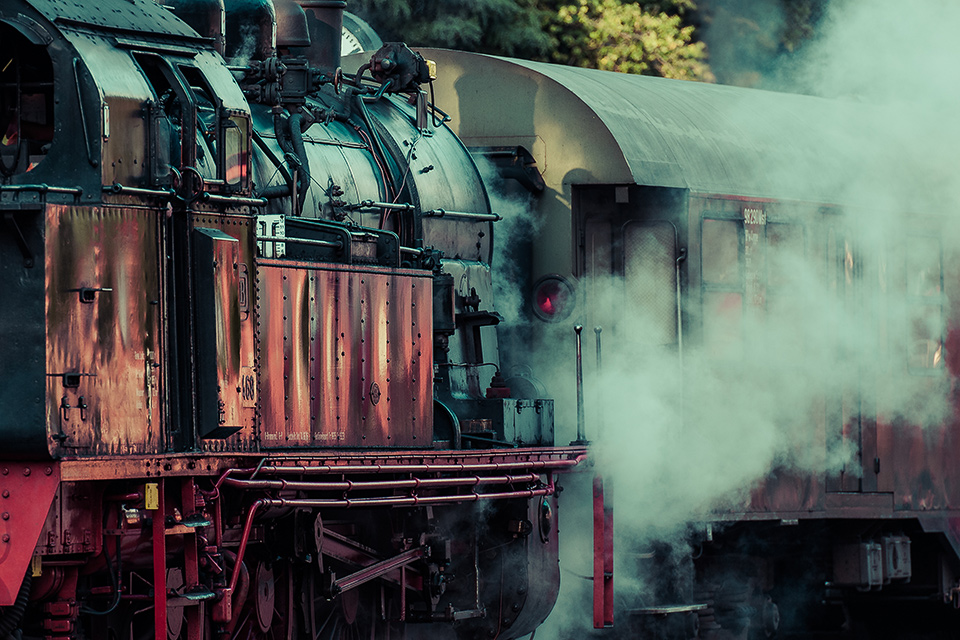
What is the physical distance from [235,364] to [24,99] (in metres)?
1.41

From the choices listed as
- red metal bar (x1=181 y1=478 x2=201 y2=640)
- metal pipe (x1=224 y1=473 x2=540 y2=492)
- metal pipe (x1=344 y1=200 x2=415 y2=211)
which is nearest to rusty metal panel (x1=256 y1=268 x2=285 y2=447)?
metal pipe (x1=224 y1=473 x2=540 y2=492)

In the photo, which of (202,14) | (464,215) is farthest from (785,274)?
(202,14)

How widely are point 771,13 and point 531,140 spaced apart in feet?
44.2

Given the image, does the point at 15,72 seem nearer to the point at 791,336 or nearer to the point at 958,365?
the point at 791,336

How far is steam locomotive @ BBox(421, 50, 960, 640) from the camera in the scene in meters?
10.5

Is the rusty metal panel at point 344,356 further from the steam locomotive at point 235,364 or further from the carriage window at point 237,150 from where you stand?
the carriage window at point 237,150

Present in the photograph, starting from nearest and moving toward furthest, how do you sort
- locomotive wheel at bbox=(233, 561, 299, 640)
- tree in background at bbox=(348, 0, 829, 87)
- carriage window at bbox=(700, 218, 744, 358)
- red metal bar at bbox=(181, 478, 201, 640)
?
red metal bar at bbox=(181, 478, 201, 640) → locomotive wheel at bbox=(233, 561, 299, 640) → carriage window at bbox=(700, 218, 744, 358) → tree in background at bbox=(348, 0, 829, 87)

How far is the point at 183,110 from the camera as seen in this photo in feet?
23.2

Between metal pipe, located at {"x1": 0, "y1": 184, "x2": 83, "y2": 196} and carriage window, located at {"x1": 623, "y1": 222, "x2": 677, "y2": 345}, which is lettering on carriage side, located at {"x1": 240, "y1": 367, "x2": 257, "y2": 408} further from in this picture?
carriage window, located at {"x1": 623, "y1": 222, "x2": 677, "y2": 345}

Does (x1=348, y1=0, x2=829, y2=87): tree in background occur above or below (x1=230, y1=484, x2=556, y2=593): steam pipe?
above

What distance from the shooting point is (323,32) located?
397 inches

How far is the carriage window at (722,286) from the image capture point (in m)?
10.8

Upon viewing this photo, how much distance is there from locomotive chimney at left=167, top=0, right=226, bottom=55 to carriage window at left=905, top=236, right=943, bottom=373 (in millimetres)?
6230

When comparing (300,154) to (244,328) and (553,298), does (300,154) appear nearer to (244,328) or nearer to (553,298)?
(244,328)
